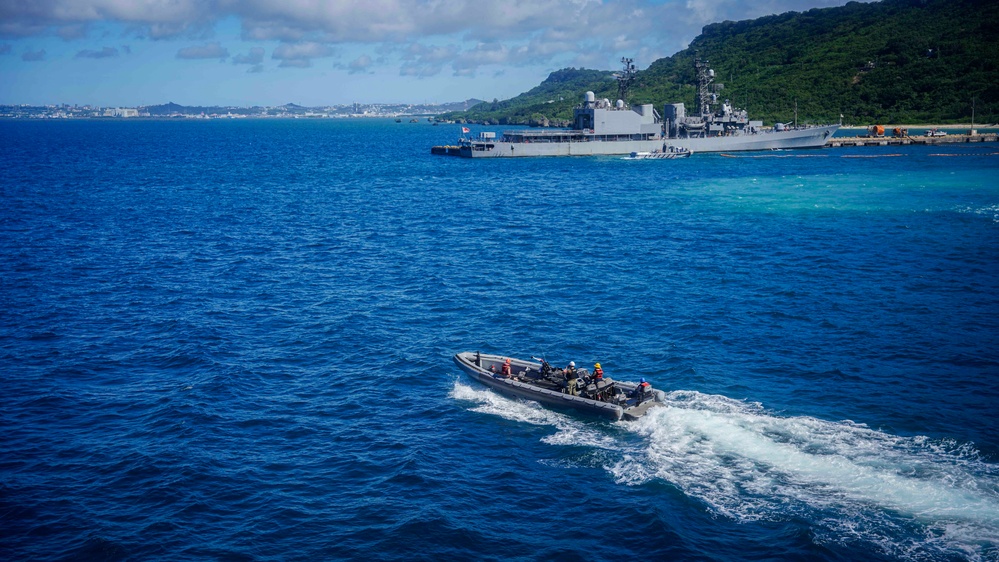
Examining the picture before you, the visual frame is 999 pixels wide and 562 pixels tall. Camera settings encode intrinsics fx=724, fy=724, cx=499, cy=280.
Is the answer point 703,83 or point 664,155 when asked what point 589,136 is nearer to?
point 664,155

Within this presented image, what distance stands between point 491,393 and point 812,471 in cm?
1647

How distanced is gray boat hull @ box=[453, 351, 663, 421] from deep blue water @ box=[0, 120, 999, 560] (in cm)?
74

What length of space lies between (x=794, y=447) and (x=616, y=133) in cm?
15212

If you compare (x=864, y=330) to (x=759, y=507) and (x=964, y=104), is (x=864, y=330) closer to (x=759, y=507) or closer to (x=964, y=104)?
(x=759, y=507)

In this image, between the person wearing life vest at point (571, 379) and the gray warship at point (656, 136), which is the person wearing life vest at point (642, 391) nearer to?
the person wearing life vest at point (571, 379)

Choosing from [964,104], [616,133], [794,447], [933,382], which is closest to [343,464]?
[794,447]

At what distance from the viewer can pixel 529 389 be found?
123 feet

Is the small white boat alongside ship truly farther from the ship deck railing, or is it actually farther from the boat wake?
the boat wake

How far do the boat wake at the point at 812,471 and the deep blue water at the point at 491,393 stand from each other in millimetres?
Result: 136

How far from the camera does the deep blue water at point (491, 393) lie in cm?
2722

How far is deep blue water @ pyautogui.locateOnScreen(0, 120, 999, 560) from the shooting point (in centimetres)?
2722

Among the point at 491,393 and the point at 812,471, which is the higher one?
the point at 491,393

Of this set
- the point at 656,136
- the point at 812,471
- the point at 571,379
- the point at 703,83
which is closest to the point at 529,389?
the point at 571,379

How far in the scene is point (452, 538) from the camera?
26.8 m
